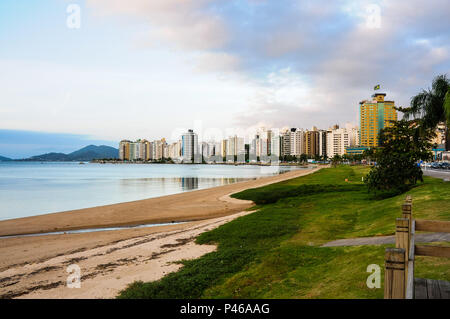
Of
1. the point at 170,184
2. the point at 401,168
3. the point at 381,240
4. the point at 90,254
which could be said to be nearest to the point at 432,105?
the point at 401,168

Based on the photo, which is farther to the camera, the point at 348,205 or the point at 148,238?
the point at 348,205

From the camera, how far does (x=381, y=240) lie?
10086mm

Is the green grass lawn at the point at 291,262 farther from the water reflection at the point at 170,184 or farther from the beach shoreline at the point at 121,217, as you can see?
the water reflection at the point at 170,184

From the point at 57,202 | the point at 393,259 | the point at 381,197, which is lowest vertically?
the point at 57,202

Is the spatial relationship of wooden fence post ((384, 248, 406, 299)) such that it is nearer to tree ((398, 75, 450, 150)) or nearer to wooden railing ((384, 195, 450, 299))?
wooden railing ((384, 195, 450, 299))

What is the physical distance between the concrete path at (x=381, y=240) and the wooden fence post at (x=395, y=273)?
23.5 ft

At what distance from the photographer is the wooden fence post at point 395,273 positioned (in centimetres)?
282

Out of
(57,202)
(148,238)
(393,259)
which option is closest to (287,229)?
(148,238)

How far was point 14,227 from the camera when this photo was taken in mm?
22797

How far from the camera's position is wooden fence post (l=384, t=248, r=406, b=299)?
2.82 metres

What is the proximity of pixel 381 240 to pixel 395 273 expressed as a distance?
26.6 ft

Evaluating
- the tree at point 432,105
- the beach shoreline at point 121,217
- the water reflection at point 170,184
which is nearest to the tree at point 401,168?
the tree at point 432,105

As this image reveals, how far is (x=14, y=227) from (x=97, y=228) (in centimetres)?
640
